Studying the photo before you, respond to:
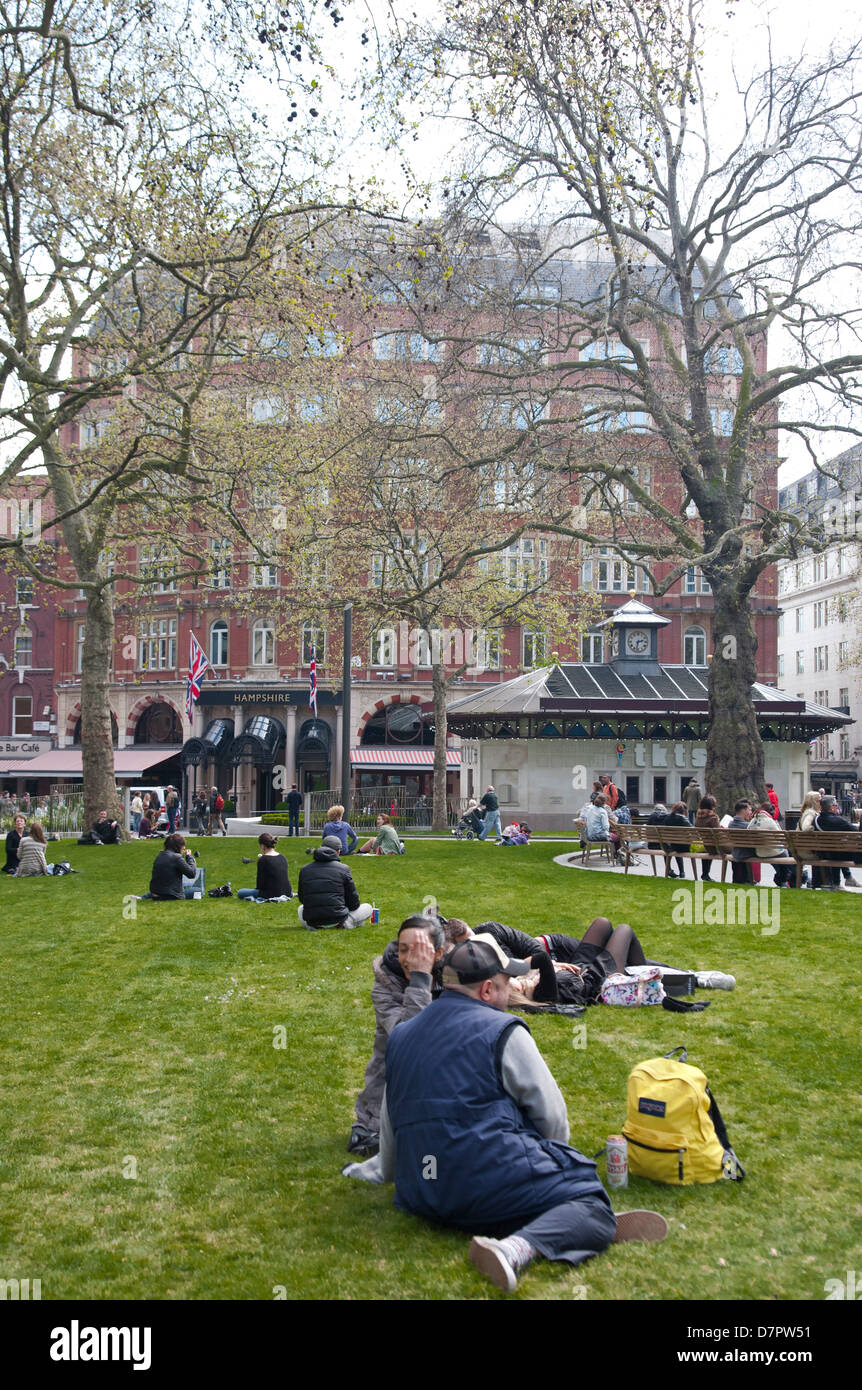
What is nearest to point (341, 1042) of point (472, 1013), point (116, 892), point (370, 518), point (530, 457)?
point (472, 1013)

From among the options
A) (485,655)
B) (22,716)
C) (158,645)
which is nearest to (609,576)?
(485,655)

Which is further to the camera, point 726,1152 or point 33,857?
point 33,857

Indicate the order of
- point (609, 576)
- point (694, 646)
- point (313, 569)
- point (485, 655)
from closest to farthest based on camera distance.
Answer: point (313, 569) < point (485, 655) < point (609, 576) < point (694, 646)

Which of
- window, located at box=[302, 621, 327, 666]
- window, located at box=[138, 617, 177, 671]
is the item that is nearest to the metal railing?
window, located at box=[302, 621, 327, 666]

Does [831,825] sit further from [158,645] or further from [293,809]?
[158,645]

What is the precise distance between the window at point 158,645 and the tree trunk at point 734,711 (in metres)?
38.1

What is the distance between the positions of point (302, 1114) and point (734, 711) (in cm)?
1683

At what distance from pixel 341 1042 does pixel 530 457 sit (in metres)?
14.7

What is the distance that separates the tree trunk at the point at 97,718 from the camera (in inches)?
→ 1163

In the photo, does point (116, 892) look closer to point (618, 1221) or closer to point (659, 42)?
point (618, 1221)

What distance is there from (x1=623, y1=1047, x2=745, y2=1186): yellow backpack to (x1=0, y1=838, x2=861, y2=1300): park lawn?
0.39 ft

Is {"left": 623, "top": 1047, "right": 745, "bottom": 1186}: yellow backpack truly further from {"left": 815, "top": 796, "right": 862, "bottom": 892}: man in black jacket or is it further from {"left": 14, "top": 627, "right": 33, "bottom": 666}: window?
{"left": 14, "top": 627, "right": 33, "bottom": 666}: window

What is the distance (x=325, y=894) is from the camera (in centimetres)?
1323

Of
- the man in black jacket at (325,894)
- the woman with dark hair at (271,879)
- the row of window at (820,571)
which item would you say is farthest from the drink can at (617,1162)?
the row of window at (820,571)
